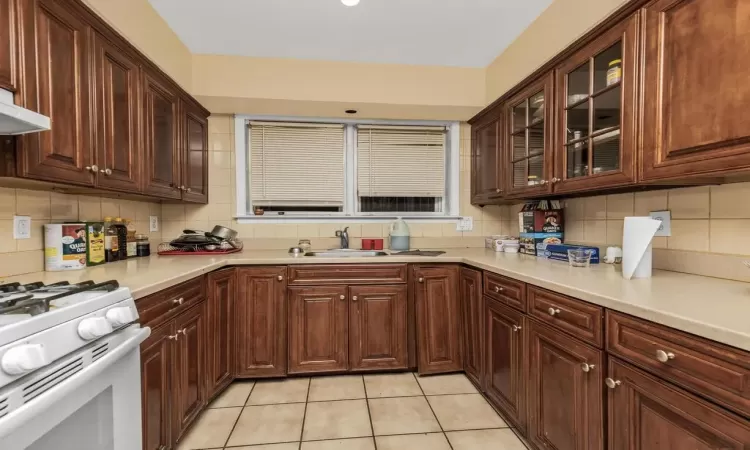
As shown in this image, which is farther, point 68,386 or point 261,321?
point 261,321

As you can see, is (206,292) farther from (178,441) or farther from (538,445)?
(538,445)

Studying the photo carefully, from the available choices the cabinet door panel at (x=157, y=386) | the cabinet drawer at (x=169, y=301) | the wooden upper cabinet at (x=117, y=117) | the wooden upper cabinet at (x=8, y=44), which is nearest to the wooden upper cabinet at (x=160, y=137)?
the wooden upper cabinet at (x=117, y=117)

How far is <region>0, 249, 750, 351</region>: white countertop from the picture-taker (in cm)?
88

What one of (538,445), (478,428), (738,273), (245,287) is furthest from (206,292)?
(738,273)

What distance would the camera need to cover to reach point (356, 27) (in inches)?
83.4

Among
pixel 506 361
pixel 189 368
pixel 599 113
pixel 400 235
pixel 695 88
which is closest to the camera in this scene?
pixel 695 88

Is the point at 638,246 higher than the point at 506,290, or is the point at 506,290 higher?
the point at 638,246

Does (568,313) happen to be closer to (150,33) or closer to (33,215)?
(33,215)

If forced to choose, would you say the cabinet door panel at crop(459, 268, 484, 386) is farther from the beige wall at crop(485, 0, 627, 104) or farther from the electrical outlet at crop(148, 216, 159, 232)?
the electrical outlet at crop(148, 216, 159, 232)

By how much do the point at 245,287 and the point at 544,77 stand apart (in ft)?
7.35

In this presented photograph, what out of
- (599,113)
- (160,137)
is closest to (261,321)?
(160,137)

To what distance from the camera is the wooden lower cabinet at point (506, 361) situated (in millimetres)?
1688

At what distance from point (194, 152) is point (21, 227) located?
1.21m

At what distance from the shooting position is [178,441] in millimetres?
1654
